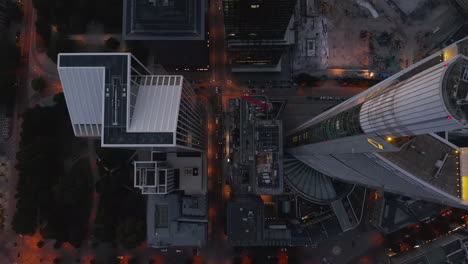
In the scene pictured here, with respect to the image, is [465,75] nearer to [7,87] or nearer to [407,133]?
[407,133]

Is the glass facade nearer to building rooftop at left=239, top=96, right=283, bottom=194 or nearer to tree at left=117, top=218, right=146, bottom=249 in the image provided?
building rooftop at left=239, top=96, right=283, bottom=194

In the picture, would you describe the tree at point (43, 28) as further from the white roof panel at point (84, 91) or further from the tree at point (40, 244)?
the tree at point (40, 244)

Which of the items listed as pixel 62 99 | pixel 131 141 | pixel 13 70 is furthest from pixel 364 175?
pixel 13 70

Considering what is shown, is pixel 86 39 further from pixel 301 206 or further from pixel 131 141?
pixel 301 206

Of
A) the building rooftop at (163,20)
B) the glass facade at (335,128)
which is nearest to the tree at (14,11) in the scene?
the building rooftop at (163,20)

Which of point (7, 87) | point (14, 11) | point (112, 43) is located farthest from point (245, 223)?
point (14, 11)
